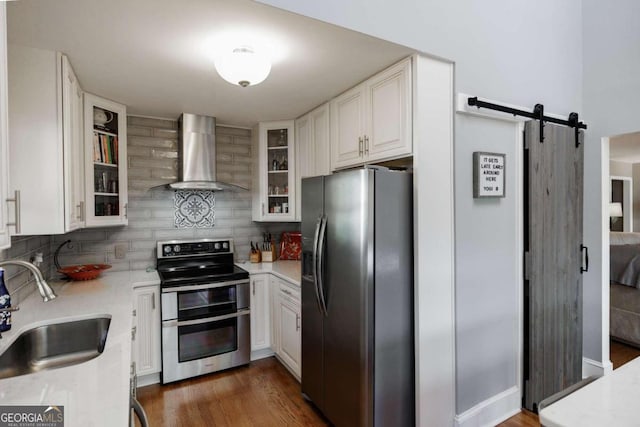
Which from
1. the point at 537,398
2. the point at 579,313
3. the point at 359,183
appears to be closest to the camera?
Answer: the point at 359,183

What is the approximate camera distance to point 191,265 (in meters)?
3.21

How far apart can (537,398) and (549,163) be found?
1.68 m

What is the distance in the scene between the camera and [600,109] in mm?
2742

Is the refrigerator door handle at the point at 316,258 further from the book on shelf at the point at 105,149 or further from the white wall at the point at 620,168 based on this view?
the white wall at the point at 620,168

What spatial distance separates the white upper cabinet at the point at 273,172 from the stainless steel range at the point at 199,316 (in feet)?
2.29

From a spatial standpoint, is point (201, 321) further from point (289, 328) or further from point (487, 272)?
point (487, 272)

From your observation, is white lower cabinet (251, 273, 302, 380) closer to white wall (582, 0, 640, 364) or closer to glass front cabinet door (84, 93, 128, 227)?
glass front cabinet door (84, 93, 128, 227)

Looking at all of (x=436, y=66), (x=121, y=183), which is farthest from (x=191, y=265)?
(x=436, y=66)

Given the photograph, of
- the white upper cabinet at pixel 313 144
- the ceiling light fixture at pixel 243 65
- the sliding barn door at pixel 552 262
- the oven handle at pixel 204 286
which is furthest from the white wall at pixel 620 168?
the ceiling light fixture at pixel 243 65

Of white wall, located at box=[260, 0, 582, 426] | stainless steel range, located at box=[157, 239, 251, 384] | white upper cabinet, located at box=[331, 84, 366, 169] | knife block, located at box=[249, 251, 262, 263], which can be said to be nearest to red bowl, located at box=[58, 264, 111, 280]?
stainless steel range, located at box=[157, 239, 251, 384]

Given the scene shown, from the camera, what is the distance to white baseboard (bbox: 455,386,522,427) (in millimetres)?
2135

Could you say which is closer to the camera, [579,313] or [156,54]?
[156,54]

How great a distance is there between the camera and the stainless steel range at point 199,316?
2.74m

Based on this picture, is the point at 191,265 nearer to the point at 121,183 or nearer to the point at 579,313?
the point at 121,183
